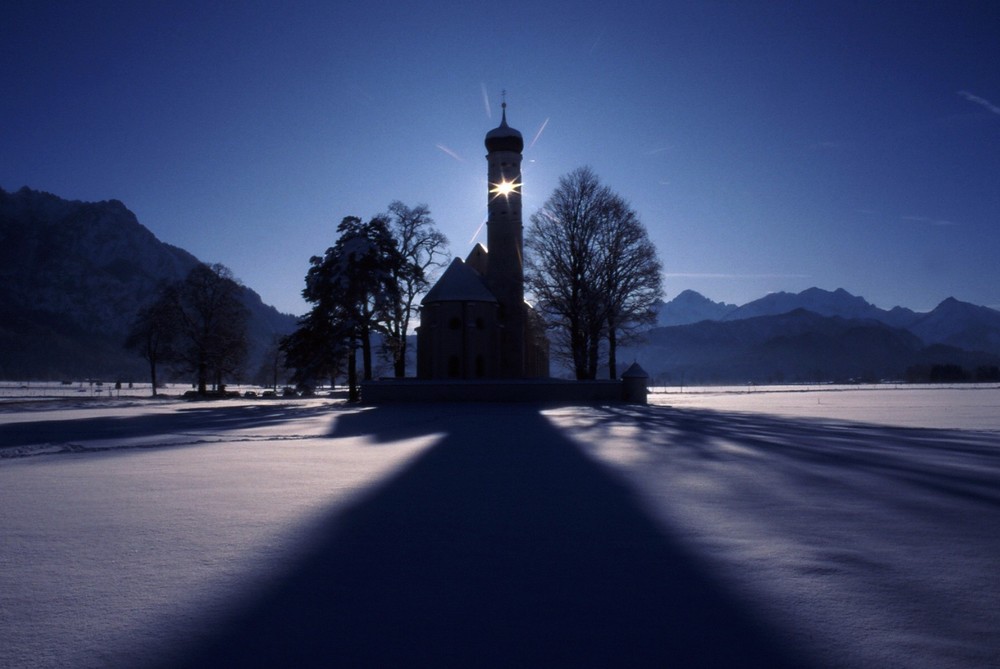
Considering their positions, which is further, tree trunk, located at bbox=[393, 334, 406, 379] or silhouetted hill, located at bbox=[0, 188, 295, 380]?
silhouetted hill, located at bbox=[0, 188, 295, 380]

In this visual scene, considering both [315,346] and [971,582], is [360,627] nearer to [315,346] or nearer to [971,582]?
[971,582]

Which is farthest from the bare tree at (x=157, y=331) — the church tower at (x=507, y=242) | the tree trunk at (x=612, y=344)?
the tree trunk at (x=612, y=344)

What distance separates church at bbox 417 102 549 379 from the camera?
4212 centimetres

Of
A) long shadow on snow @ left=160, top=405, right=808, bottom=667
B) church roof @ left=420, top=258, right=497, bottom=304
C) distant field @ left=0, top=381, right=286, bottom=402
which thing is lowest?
distant field @ left=0, top=381, right=286, bottom=402

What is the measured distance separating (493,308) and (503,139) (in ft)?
47.9

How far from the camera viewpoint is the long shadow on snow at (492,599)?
304cm

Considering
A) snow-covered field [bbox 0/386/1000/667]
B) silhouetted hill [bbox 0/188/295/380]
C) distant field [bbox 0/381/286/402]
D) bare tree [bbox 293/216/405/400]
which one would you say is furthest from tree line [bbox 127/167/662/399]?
silhouetted hill [bbox 0/188/295/380]

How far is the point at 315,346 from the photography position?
36.3 metres

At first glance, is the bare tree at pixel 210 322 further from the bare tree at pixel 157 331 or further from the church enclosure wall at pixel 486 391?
the church enclosure wall at pixel 486 391

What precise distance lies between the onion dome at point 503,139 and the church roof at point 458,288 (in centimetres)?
1068

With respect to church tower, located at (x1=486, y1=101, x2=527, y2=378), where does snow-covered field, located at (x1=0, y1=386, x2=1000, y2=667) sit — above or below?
below

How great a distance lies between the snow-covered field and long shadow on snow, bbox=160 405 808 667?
2cm

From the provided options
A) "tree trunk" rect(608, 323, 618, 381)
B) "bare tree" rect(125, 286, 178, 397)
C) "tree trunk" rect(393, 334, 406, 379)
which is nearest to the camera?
"tree trunk" rect(608, 323, 618, 381)

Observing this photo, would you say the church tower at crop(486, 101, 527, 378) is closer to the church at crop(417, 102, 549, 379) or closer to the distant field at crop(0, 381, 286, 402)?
the church at crop(417, 102, 549, 379)
